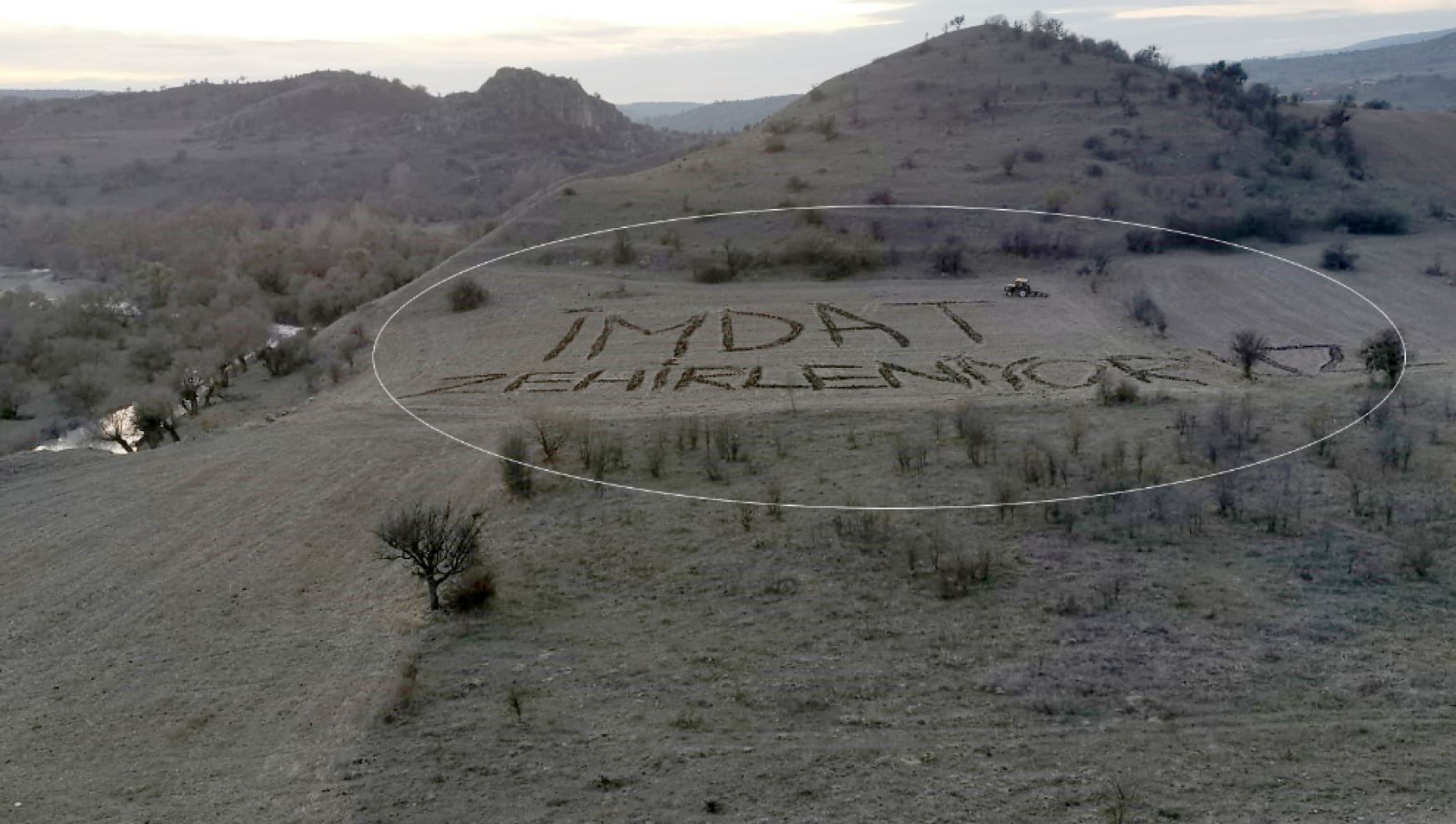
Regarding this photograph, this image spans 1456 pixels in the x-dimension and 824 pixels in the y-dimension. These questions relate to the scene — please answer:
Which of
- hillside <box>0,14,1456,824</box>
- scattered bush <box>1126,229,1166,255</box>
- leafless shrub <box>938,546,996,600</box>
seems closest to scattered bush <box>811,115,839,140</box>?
scattered bush <box>1126,229,1166,255</box>

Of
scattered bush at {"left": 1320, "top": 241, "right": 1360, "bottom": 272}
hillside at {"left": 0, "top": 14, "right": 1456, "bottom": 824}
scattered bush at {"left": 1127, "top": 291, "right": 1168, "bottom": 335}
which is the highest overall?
scattered bush at {"left": 1320, "top": 241, "right": 1360, "bottom": 272}

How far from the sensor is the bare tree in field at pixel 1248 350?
23750 mm

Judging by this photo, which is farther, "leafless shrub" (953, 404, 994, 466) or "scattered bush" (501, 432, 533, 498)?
"leafless shrub" (953, 404, 994, 466)

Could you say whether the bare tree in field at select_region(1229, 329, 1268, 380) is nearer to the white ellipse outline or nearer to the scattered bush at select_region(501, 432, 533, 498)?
the white ellipse outline

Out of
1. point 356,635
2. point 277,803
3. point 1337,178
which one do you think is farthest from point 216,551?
point 1337,178

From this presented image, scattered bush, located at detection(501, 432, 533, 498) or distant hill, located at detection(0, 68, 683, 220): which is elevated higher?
distant hill, located at detection(0, 68, 683, 220)

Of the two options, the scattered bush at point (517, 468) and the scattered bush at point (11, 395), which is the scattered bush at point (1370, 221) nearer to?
the scattered bush at point (517, 468)

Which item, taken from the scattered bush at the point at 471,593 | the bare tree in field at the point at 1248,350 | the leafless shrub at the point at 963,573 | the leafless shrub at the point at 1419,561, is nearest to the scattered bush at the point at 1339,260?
the bare tree in field at the point at 1248,350

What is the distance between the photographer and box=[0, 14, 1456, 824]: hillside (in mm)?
10086

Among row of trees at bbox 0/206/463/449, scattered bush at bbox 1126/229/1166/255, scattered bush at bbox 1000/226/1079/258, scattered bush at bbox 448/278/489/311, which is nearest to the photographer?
row of trees at bbox 0/206/463/449

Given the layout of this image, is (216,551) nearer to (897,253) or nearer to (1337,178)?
(897,253)

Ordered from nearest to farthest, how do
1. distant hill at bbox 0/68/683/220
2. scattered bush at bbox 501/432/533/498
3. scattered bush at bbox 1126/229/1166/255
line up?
scattered bush at bbox 501/432/533/498 → scattered bush at bbox 1126/229/1166/255 → distant hill at bbox 0/68/683/220

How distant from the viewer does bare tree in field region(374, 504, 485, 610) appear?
13.7 m

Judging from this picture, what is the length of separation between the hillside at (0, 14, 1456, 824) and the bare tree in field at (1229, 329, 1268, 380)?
396 millimetres
